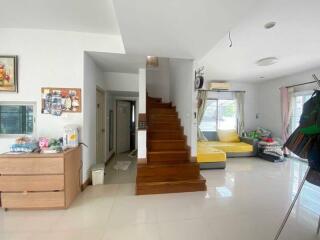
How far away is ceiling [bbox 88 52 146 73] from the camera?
10.1 feet

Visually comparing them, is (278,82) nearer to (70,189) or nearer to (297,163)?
(297,163)

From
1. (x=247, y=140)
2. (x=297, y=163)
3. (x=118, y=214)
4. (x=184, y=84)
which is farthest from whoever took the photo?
(x=247, y=140)

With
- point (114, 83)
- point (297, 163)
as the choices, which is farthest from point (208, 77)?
point (297, 163)

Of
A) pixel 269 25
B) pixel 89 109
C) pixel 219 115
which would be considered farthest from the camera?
pixel 219 115

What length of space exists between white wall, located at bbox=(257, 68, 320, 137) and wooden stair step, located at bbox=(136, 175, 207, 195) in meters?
4.35

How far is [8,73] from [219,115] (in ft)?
19.7

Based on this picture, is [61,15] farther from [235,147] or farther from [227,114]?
[227,114]

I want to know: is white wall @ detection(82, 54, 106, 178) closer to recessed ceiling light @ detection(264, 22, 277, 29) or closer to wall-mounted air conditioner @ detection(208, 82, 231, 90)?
recessed ceiling light @ detection(264, 22, 277, 29)

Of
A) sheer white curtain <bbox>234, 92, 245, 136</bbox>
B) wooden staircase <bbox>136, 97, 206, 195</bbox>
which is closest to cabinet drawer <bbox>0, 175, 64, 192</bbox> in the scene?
wooden staircase <bbox>136, 97, 206, 195</bbox>

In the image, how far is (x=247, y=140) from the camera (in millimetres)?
5578

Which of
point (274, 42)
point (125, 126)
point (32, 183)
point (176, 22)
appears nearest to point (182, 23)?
point (176, 22)

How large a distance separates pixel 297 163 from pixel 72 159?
570 centimetres

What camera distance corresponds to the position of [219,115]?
21.0 ft

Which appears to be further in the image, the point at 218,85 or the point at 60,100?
the point at 218,85
